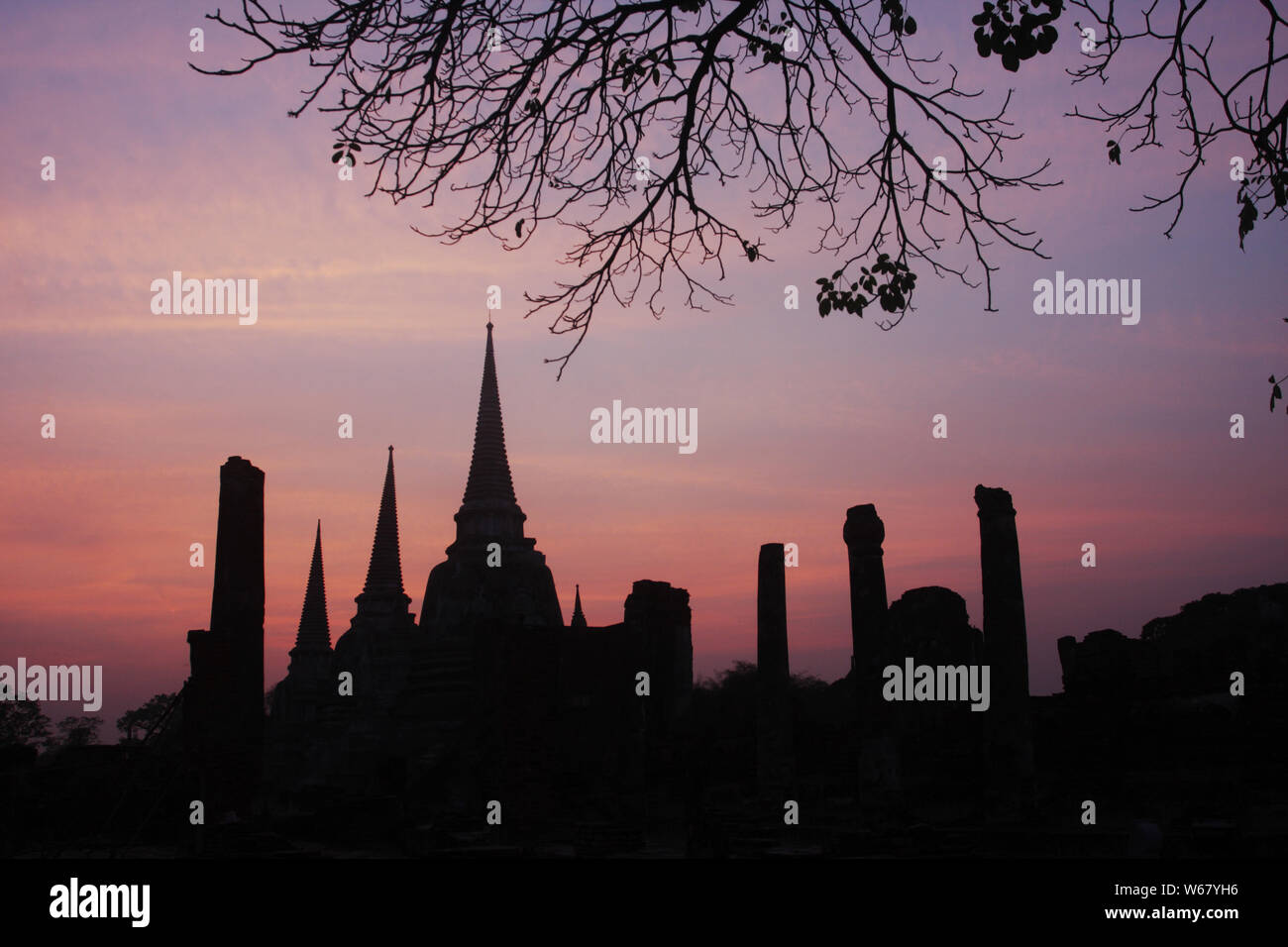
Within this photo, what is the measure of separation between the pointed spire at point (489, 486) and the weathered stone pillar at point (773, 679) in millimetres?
27487

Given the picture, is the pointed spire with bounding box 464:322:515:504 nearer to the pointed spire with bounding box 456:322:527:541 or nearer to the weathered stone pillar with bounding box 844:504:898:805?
the pointed spire with bounding box 456:322:527:541

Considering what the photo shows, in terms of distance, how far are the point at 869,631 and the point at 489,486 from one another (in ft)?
105

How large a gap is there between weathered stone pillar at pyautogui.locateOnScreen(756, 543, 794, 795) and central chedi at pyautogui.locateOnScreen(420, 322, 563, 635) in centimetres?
2120

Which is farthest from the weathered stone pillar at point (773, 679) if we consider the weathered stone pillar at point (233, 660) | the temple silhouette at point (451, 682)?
the weathered stone pillar at point (233, 660)

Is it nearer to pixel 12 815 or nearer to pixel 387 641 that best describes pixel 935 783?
pixel 12 815

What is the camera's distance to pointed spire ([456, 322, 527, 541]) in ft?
160

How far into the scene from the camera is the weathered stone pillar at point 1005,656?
16.4 metres

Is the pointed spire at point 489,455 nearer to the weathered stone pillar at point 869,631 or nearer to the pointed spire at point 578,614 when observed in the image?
the pointed spire at point 578,614

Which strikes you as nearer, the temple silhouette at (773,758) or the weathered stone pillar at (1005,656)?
the temple silhouette at (773,758)

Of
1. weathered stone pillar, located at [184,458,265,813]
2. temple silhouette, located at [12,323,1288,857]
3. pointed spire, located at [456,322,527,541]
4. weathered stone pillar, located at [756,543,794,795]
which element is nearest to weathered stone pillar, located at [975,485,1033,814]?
temple silhouette, located at [12,323,1288,857]

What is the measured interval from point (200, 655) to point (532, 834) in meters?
5.39

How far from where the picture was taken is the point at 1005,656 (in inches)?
666

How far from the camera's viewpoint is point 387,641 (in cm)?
4606

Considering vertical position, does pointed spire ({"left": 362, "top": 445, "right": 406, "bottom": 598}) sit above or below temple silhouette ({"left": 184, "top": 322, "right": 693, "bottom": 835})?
above
